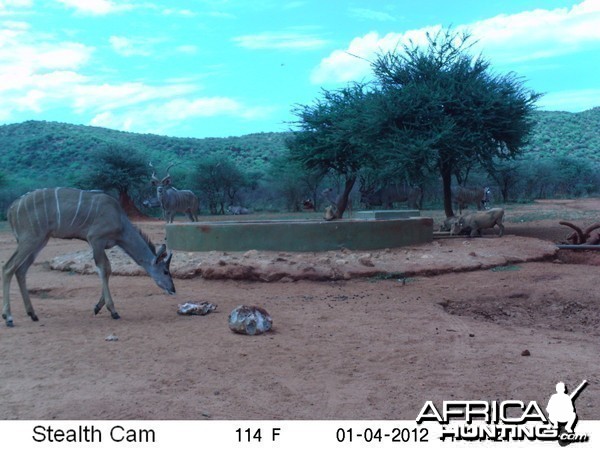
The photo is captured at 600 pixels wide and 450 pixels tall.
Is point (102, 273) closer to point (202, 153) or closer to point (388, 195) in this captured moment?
point (388, 195)

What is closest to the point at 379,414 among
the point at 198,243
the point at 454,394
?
the point at 454,394

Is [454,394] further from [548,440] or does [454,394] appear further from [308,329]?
[308,329]

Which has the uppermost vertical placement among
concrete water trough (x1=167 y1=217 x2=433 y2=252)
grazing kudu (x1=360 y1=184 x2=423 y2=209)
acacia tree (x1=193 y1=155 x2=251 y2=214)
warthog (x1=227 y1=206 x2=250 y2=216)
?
acacia tree (x1=193 y1=155 x2=251 y2=214)

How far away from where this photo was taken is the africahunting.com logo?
389cm

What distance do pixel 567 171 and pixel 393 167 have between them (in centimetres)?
3481

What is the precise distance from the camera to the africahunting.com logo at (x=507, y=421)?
12.8ft

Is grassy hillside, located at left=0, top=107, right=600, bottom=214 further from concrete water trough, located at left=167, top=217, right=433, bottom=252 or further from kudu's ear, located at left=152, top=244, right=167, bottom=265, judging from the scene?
kudu's ear, located at left=152, top=244, right=167, bottom=265

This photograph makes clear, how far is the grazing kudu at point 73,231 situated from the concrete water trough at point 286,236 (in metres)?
4.21

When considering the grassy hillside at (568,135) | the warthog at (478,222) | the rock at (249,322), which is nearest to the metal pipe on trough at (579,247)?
the warthog at (478,222)

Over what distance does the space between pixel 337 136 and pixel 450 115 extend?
421 cm

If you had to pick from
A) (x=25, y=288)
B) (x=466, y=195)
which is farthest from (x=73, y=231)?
(x=466, y=195)

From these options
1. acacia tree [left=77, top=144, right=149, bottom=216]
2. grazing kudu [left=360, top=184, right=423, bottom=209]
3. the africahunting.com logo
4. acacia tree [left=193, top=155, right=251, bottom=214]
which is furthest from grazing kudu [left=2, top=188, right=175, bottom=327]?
acacia tree [left=193, top=155, right=251, bottom=214]

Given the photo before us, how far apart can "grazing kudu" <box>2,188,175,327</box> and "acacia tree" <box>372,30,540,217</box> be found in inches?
445

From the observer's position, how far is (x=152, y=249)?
9453mm
